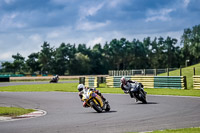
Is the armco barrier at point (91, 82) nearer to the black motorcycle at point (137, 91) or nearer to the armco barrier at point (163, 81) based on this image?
the armco barrier at point (163, 81)

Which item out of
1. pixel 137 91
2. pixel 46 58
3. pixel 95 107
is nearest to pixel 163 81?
pixel 137 91

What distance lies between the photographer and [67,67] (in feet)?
384

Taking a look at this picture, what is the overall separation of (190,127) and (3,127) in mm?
5589

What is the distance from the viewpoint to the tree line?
118812 millimetres

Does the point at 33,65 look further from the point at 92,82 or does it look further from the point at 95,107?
the point at 95,107

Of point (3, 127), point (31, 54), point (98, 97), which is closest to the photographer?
point (3, 127)

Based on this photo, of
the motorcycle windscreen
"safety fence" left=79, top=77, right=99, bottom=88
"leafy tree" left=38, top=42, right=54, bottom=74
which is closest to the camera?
the motorcycle windscreen

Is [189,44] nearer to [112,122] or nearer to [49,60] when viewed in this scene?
[49,60]

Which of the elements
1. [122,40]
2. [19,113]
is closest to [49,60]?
[122,40]

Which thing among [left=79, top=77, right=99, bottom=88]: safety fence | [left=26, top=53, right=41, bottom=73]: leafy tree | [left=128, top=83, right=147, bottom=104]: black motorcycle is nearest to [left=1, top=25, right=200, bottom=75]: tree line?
[left=26, top=53, right=41, bottom=73]: leafy tree

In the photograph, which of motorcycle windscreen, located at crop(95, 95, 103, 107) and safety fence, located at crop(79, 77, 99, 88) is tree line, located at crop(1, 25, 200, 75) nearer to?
safety fence, located at crop(79, 77, 99, 88)

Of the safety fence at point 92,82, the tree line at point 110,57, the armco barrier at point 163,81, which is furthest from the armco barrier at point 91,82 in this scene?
the tree line at point 110,57

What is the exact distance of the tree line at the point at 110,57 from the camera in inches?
4678

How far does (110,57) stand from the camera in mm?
147000
